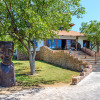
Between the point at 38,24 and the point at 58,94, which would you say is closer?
the point at 58,94

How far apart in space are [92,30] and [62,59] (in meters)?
6.83

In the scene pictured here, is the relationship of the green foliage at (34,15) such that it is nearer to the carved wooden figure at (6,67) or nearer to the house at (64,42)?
the carved wooden figure at (6,67)

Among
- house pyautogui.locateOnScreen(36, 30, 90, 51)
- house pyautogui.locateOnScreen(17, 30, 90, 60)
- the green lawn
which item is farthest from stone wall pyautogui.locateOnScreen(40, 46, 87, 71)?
house pyautogui.locateOnScreen(36, 30, 90, 51)

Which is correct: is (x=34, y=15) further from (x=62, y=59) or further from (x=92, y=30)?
(x=92, y=30)

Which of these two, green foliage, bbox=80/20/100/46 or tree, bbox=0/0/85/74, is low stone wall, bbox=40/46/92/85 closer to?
tree, bbox=0/0/85/74

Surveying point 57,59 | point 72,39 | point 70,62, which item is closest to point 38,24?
point 70,62

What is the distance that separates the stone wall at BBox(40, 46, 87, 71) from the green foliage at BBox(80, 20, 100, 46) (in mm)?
5860

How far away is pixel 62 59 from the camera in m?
15.0

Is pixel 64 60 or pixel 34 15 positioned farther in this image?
pixel 64 60

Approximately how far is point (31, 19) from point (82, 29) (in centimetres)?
1337

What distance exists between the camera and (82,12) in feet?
32.2

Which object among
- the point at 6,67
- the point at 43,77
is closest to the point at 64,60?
the point at 43,77

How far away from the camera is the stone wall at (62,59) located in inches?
496

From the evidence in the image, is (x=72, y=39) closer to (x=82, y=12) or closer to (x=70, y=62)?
(x=70, y=62)
